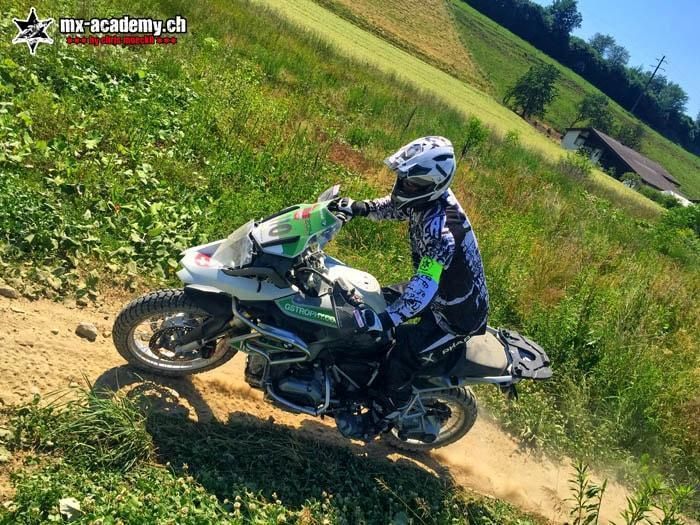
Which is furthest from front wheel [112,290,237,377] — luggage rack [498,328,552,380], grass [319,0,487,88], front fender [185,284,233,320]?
grass [319,0,487,88]

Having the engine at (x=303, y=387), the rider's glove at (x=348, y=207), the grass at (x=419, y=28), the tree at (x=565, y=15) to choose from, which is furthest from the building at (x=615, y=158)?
the engine at (x=303, y=387)

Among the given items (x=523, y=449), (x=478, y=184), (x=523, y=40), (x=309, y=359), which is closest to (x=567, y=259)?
(x=478, y=184)

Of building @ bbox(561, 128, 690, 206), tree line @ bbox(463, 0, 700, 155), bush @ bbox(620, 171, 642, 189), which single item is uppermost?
tree line @ bbox(463, 0, 700, 155)

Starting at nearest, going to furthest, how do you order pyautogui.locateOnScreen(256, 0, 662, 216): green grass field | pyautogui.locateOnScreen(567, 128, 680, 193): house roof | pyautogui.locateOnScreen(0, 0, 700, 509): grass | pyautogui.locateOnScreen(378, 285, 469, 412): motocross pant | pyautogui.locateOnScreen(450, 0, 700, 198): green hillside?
pyautogui.locateOnScreen(378, 285, 469, 412): motocross pant → pyautogui.locateOnScreen(0, 0, 700, 509): grass → pyautogui.locateOnScreen(256, 0, 662, 216): green grass field → pyautogui.locateOnScreen(567, 128, 680, 193): house roof → pyautogui.locateOnScreen(450, 0, 700, 198): green hillside

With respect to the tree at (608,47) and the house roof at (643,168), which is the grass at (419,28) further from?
the tree at (608,47)

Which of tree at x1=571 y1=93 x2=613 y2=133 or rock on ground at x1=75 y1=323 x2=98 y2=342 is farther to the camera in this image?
tree at x1=571 y1=93 x2=613 y2=133

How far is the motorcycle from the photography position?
3.86m

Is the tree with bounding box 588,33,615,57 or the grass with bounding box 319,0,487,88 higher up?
the tree with bounding box 588,33,615,57

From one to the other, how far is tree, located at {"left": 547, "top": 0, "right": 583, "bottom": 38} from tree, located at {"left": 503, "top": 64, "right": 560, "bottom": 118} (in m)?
41.7

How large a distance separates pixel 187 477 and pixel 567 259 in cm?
781

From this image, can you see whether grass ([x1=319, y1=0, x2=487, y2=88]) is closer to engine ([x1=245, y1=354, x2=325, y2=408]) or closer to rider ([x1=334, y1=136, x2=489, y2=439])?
rider ([x1=334, y1=136, x2=489, y2=439])

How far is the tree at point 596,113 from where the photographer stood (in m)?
75.9

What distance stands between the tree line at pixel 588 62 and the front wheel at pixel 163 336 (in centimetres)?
10168

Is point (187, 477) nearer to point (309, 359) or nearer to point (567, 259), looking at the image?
point (309, 359)
